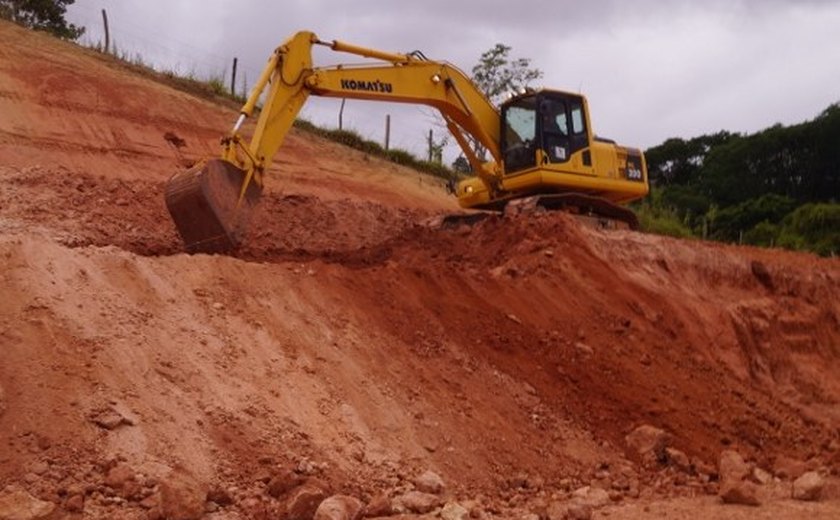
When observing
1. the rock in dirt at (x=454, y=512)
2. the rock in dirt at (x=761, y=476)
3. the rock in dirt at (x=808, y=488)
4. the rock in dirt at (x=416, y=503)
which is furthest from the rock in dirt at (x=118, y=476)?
the rock in dirt at (x=761, y=476)

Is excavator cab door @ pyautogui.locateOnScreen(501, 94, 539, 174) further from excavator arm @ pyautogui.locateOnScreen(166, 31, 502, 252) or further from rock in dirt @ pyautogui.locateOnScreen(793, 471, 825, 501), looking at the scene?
rock in dirt @ pyautogui.locateOnScreen(793, 471, 825, 501)

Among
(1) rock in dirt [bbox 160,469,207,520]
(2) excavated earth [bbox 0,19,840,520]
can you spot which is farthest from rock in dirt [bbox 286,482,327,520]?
(1) rock in dirt [bbox 160,469,207,520]

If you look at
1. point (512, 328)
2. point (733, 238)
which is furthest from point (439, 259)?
point (733, 238)

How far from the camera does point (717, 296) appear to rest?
12.4 metres

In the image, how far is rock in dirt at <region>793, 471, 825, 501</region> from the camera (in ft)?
24.3

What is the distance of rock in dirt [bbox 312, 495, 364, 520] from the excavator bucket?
394 centimetres

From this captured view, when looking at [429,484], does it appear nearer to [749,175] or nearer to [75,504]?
[75,504]

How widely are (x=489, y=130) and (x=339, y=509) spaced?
866cm

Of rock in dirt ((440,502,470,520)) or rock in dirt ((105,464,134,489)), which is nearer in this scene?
rock in dirt ((105,464,134,489))

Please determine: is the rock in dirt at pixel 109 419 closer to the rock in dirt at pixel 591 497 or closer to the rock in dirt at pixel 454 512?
the rock in dirt at pixel 454 512

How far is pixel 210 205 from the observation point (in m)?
8.88

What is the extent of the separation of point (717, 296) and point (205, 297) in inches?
289

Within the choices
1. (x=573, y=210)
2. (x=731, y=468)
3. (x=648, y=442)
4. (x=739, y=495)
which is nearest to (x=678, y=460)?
(x=648, y=442)

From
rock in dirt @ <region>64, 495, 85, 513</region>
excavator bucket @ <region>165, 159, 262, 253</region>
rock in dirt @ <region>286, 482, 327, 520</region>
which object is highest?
excavator bucket @ <region>165, 159, 262, 253</region>
